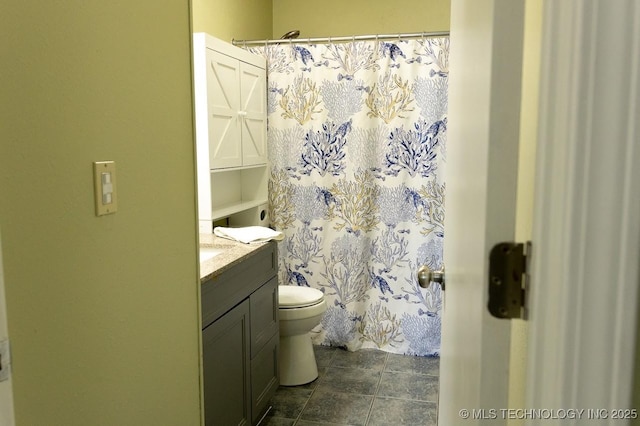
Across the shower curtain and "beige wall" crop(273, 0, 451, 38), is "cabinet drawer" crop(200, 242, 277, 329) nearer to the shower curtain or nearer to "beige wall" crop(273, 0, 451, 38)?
the shower curtain

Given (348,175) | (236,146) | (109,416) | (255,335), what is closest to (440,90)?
(348,175)

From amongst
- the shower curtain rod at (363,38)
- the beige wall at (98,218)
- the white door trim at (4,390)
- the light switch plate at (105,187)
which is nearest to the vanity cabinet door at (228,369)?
the beige wall at (98,218)

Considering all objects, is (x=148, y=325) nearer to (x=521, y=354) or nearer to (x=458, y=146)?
(x=458, y=146)

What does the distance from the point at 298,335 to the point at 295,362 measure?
0.48 feet

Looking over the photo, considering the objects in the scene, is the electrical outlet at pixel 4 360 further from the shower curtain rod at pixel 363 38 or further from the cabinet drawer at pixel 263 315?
the shower curtain rod at pixel 363 38

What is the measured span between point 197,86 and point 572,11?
223cm

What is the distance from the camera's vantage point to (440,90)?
10.4ft

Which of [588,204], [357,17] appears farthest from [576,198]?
[357,17]

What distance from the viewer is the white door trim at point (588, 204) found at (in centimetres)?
52

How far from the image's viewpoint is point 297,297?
298 centimetres

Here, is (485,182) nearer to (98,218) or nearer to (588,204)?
(588,204)

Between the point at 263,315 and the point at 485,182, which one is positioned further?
the point at 263,315

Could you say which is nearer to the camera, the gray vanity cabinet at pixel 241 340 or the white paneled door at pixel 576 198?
the white paneled door at pixel 576 198

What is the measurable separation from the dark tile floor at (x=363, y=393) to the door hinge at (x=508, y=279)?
83.8 inches
